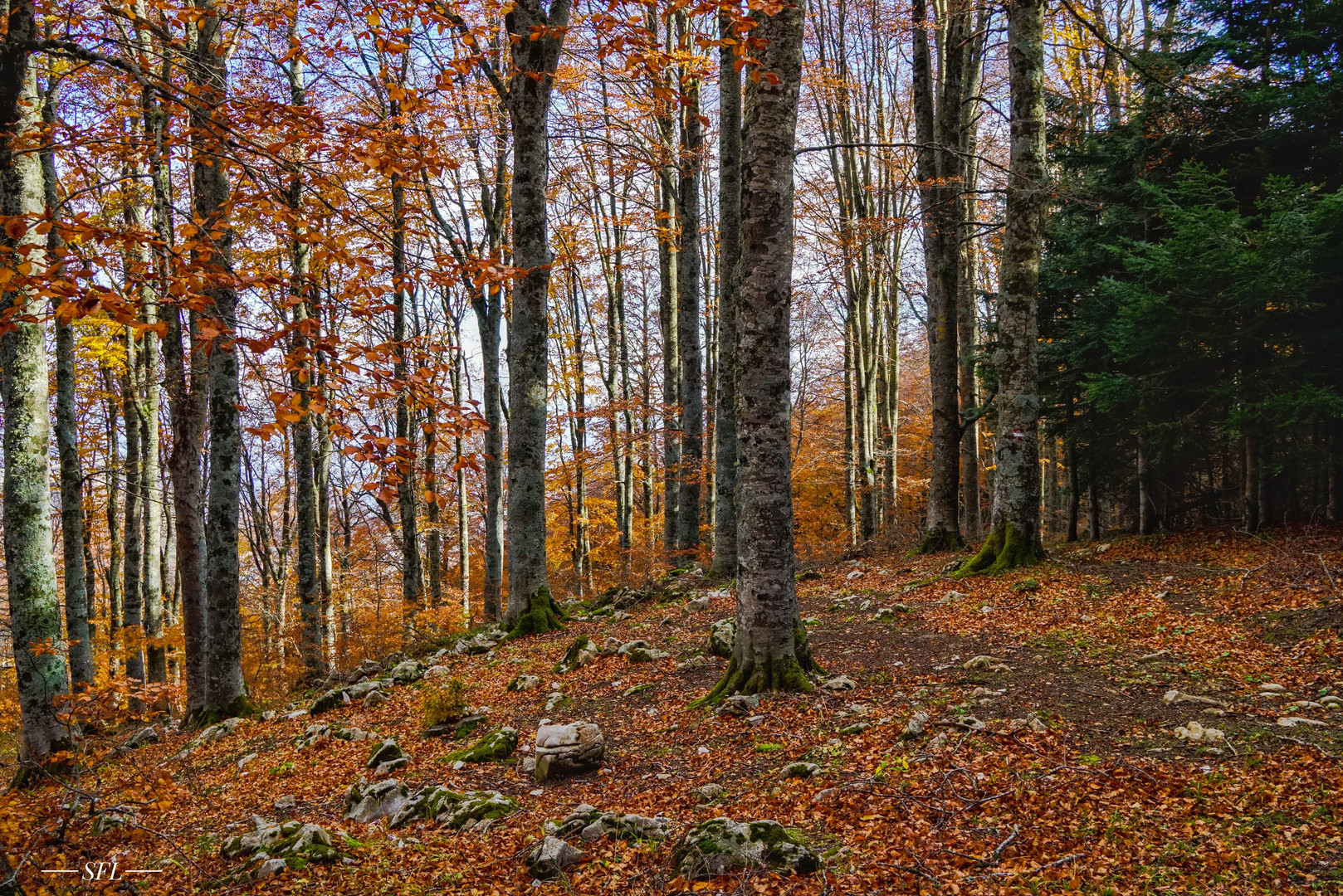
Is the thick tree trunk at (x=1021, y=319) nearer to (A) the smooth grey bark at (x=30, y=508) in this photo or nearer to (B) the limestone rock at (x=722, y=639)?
(B) the limestone rock at (x=722, y=639)

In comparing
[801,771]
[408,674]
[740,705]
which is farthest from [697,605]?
[801,771]

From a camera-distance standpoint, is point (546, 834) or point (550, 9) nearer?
point (546, 834)

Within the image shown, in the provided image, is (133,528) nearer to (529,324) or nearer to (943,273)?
(529,324)

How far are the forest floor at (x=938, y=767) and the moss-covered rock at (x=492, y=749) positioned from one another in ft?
0.39

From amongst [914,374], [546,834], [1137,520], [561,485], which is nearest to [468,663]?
[546,834]

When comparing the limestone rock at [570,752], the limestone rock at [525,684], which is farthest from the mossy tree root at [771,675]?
the limestone rock at [525,684]

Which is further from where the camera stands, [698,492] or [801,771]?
[698,492]

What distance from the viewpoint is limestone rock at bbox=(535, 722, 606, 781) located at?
523 centimetres

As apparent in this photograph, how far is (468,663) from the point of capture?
9.48m

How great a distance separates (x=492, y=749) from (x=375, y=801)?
99 cm

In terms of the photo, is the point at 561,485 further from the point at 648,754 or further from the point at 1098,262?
the point at 648,754

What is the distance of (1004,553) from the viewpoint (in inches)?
360

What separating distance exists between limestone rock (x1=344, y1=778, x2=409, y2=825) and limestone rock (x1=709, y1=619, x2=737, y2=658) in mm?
3206

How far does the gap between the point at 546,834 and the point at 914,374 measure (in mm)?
32033
